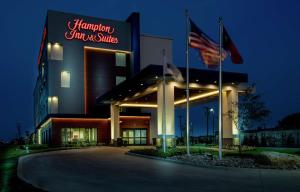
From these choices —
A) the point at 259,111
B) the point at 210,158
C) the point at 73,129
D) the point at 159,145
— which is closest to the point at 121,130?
the point at 73,129

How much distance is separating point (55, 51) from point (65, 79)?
465 centimetres

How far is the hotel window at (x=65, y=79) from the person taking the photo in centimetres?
6000

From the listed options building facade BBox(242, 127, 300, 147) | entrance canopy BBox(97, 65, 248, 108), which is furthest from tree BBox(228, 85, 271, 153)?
building facade BBox(242, 127, 300, 147)

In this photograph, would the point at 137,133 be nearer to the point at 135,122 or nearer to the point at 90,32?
the point at 135,122

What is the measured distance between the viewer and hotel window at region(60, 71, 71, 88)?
6000 centimetres

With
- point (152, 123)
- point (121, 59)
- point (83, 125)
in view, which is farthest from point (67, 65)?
point (152, 123)

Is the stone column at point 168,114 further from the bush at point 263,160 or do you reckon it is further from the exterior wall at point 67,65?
the exterior wall at point 67,65

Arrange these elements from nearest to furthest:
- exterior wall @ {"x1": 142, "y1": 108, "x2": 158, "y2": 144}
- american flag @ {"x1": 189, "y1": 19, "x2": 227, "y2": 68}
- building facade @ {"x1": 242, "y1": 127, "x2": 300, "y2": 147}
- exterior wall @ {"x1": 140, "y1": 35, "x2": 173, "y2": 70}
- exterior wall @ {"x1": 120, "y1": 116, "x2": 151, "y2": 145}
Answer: american flag @ {"x1": 189, "y1": 19, "x2": 227, "y2": 68} → building facade @ {"x1": 242, "y1": 127, "x2": 300, "y2": 147} → exterior wall @ {"x1": 120, "y1": 116, "x2": 151, "y2": 145} → exterior wall @ {"x1": 142, "y1": 108, "x2": 158, "y2": 144} → exterior wall @ {"x1": 140, "y1": 35, "x2": 173, "y2": 70}

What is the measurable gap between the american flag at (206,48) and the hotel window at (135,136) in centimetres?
3773

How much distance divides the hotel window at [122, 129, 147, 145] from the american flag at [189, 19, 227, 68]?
37.7 meters

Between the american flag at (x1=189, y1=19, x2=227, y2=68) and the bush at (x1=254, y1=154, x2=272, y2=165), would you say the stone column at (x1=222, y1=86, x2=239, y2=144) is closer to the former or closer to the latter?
the american flag at (x1=189, y1=19, x2=227, y2=68)

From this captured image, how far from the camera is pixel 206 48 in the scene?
24.2 metres

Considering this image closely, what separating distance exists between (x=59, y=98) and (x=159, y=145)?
28.9 meters

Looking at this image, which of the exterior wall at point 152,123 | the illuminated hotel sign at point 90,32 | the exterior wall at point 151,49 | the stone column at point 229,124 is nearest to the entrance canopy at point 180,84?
the stone column at point 229,124
